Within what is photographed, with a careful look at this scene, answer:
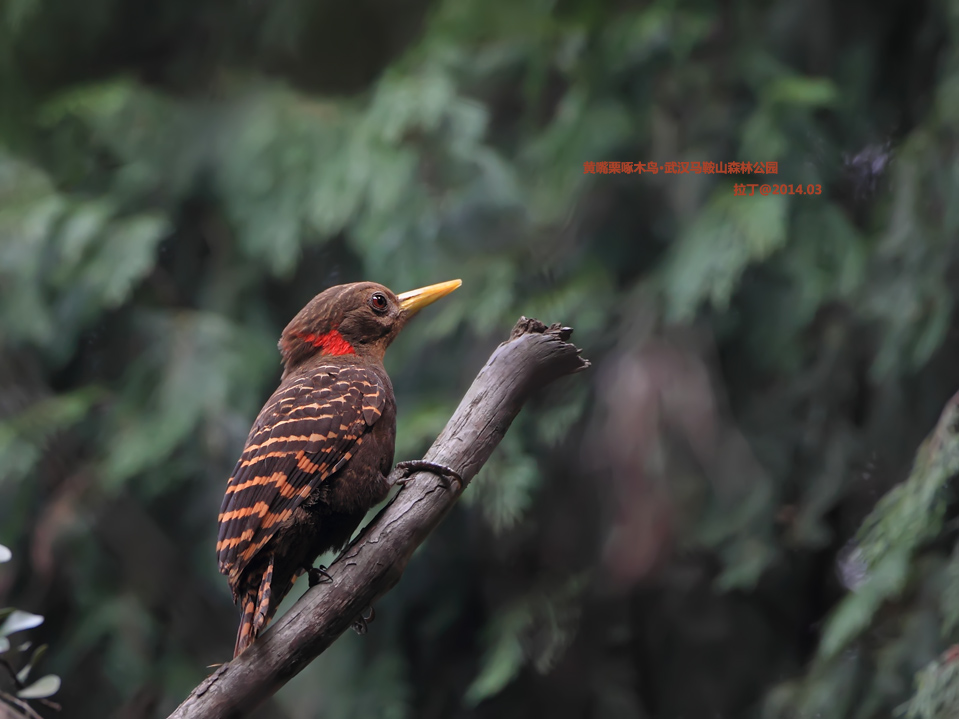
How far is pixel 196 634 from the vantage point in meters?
3.32

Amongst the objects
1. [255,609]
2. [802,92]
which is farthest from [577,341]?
[255,609]

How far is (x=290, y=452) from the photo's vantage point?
189 centimetres

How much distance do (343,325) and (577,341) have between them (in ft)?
3.61

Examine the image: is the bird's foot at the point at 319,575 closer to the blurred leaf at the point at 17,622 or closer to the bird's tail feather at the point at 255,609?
the bird's tail feather at the point at 255,609

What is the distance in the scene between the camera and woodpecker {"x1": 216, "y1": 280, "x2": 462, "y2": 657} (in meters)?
1.80

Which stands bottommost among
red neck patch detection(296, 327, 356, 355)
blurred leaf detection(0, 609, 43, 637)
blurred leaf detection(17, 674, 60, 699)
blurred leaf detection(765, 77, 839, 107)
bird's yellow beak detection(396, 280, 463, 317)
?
blurred leaf detection(17, 674, 60, 699)

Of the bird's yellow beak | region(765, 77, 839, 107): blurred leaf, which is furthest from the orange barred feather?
region(765, 77, 839, 107): blurred leaf

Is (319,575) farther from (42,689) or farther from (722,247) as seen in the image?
(722,247)

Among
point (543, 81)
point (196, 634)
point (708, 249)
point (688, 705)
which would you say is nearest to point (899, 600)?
point (688, 705)

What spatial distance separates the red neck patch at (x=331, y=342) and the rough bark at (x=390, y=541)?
500 millimetres

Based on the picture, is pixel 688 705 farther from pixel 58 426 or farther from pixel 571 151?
pixel 58 426

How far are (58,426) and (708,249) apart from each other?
227 cm

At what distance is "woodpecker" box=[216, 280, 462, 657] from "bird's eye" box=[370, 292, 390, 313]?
0.15 m

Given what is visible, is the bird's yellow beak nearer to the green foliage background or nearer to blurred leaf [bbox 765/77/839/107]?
the green foliage background
